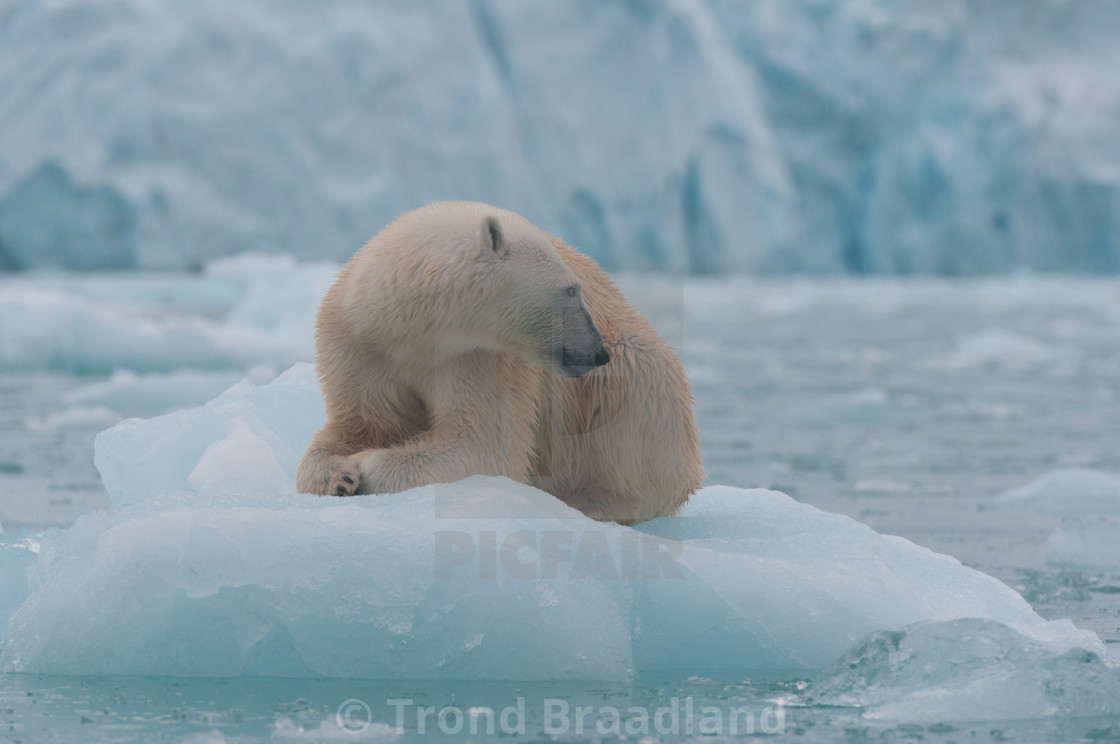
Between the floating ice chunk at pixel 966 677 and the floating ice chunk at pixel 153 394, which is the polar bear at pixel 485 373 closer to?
the floating ice chunk at pixel 966 677

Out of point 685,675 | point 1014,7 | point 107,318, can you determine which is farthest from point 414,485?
point 1014,7

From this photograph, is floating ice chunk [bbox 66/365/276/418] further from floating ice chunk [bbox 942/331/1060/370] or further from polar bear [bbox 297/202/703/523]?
floating ice chunk [bbox 942/331/1060/370]

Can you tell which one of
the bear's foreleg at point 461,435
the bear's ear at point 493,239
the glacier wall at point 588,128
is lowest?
the bear's foreleg at point 461,435

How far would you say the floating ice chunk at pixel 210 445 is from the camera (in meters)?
2.91

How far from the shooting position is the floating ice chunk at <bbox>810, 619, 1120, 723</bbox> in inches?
75.4

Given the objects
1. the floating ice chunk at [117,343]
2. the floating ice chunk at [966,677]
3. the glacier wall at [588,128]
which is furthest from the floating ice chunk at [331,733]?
the glacier wall at [588,128]

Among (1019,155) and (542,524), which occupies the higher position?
(1019,155)

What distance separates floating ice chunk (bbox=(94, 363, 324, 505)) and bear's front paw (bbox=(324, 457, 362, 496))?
55cm

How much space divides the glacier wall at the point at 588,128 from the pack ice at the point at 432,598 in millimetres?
17415

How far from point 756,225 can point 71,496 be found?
2162 centimetres

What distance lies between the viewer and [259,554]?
2049 mm

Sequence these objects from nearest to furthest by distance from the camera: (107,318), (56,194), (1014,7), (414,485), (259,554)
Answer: (259,554) < (414,485) < (107,318) < (56,194) < (1014,7)

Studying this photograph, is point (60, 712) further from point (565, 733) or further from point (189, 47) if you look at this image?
point (189, 47)

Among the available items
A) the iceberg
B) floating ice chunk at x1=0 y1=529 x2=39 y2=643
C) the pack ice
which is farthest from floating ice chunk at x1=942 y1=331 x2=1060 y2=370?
floating ice chunk at x1=0 y1=529 x2=39 y2=643
